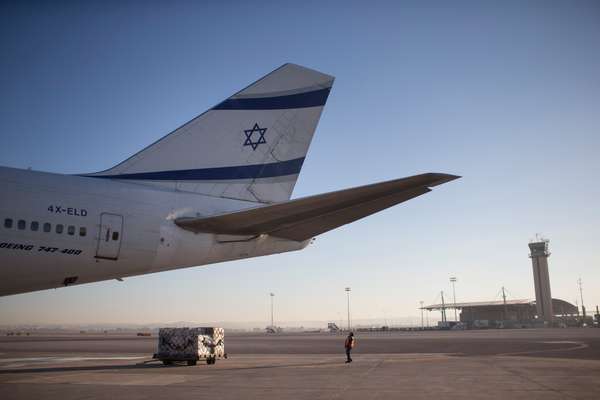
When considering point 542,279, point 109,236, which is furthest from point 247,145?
point 542,279

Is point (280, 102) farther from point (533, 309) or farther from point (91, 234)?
point (533, 309)

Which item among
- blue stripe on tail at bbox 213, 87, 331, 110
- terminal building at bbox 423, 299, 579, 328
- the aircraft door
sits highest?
blue stripe on tail at bbox 213, 87, 331, 110

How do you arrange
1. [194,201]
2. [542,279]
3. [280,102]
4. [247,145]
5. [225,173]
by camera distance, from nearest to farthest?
[194,201] < [225,173] < [247,145] < [280,102] < [542,279]

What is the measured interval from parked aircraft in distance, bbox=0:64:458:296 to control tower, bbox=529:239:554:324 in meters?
130

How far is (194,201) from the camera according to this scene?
47.6 feet

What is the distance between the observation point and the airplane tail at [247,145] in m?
15.3

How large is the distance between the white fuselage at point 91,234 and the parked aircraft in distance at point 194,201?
1.0 inches

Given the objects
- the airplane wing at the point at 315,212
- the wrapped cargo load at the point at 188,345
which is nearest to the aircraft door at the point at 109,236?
the airplane wing at the point at 315,212

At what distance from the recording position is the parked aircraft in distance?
1172cm

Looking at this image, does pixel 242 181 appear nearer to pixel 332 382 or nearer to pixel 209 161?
pixel 209 161

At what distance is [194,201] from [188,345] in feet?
36.3

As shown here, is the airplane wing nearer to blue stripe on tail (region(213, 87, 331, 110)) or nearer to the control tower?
blue stripe on tail (region(213, 87, 331, 110))

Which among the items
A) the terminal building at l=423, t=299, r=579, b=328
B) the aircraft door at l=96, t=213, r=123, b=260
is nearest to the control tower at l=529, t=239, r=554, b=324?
the terminal building at l=423, t=299, r=579, b=328

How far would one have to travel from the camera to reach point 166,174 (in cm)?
1530
